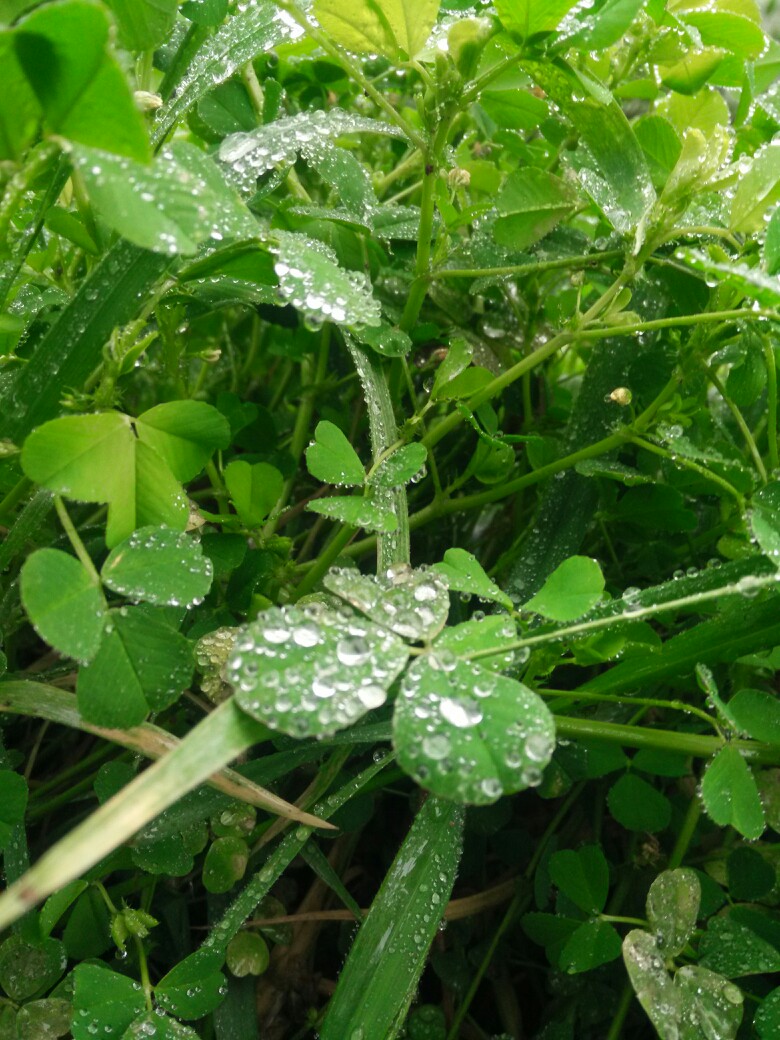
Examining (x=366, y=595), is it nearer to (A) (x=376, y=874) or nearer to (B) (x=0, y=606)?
(B) (x=0, y=606)

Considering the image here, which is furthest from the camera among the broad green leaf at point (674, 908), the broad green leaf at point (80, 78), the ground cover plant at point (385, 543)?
the broad green leaf at point (674, 908)

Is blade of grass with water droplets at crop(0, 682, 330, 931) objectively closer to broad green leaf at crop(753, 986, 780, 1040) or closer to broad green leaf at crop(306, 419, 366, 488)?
broad green leaf at crop(306, 419, 366, 488)

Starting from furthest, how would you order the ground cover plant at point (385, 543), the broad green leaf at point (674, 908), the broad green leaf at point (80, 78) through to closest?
the broad green leaf at point (674, 908) → the ground cover plant at point (385, 543) → the broad green leaf at point (80, 78)

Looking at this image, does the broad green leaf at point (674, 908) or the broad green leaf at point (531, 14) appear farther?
the broad green leaf at point (674, 908)

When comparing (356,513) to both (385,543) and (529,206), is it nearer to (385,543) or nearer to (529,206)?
(385,543)

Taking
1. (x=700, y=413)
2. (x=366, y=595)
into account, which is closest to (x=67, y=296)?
(x=366, y=595)

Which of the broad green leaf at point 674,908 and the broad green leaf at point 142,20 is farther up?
the broad green leaf at point 142,20

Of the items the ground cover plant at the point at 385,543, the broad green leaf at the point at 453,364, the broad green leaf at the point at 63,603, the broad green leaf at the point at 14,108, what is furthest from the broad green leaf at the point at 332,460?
the broad green leaf at the point at 14,108

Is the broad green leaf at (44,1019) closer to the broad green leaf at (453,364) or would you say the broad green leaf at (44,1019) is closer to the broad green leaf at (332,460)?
the broad green leaf at (332,460)
